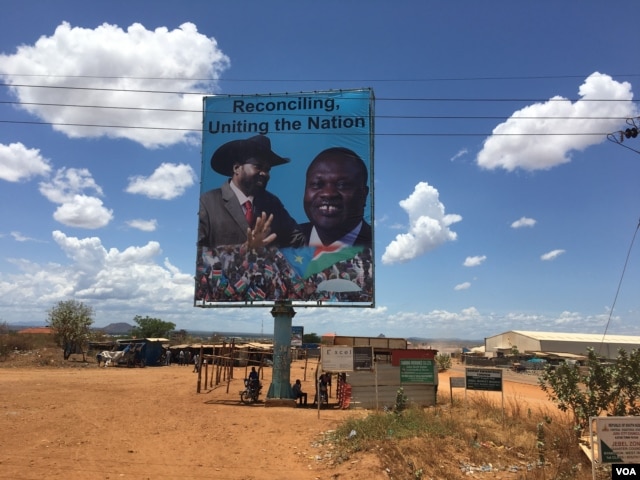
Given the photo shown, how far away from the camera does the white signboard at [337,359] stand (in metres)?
20.2

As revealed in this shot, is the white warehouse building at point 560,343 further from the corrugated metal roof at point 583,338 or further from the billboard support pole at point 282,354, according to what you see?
the billboard support pole at point 282,354

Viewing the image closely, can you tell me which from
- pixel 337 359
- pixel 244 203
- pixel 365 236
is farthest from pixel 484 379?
pixel 244 203

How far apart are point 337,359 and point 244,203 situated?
380 inches

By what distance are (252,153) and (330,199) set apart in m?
4.85

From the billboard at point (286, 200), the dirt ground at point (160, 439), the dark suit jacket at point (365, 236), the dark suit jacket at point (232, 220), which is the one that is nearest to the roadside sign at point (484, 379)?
the dirt ground at point (160, 439)

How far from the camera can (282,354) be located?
79.6ft

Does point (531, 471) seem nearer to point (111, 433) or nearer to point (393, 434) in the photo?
point (393, 434)

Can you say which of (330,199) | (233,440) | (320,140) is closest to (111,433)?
(233,440)

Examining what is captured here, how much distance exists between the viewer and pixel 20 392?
78.4 ft

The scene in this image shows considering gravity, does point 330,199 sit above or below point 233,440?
above

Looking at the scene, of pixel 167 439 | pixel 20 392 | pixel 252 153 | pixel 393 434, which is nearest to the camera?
pixel 393 434

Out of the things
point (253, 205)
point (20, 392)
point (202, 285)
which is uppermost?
point (253, 205)

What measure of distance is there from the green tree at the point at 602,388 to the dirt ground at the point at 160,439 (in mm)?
5614

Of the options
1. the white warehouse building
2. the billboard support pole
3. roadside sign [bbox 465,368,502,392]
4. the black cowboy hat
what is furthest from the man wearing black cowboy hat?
the white warehouse building
